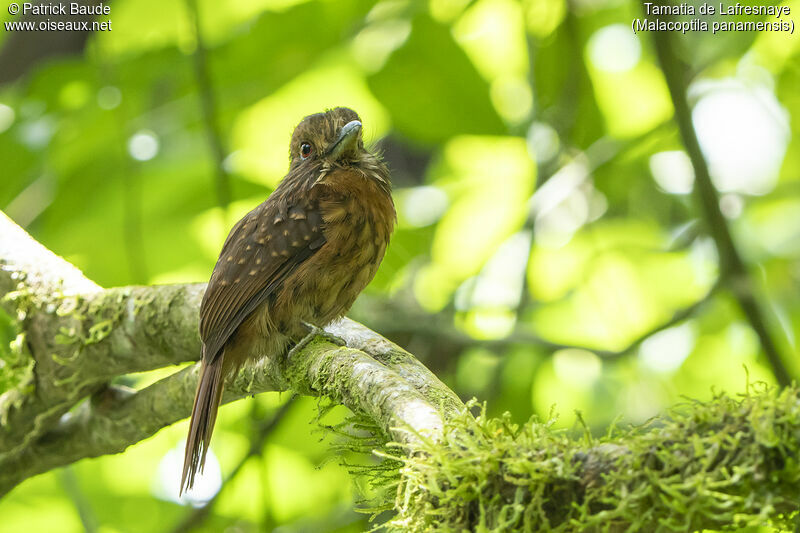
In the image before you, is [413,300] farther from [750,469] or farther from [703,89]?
[750,469]

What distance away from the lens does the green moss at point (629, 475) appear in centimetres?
111

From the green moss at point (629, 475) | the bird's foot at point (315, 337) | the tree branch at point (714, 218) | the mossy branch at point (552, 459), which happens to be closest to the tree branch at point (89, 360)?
the bird's foot at point (315, 337)

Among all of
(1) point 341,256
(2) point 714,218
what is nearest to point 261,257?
(1) point 341,256

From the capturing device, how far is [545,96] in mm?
3703

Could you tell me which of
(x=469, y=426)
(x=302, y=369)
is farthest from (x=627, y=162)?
(x=469, y=426)

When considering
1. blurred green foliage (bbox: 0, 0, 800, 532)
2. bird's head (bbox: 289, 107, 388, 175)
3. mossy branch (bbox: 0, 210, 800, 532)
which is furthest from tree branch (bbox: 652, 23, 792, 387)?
mossy branch (bbox: 0, 210, 800, 532)

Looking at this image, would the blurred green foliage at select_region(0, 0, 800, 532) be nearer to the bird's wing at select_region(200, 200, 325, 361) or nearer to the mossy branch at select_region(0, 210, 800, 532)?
the bird's wing at select_region(200, 200, 325, 361)

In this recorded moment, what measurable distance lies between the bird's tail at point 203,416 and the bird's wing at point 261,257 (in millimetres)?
139

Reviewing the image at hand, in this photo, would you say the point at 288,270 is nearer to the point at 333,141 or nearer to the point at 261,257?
the point at 261,257

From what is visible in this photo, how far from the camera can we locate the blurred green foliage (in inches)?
129

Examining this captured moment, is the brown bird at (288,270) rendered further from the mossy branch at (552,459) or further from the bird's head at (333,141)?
the mossy branch at (552,459)

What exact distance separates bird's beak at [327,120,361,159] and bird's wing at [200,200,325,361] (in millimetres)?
315

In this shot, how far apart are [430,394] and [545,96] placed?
2353mm

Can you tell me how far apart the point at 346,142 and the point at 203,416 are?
3.54 feet
